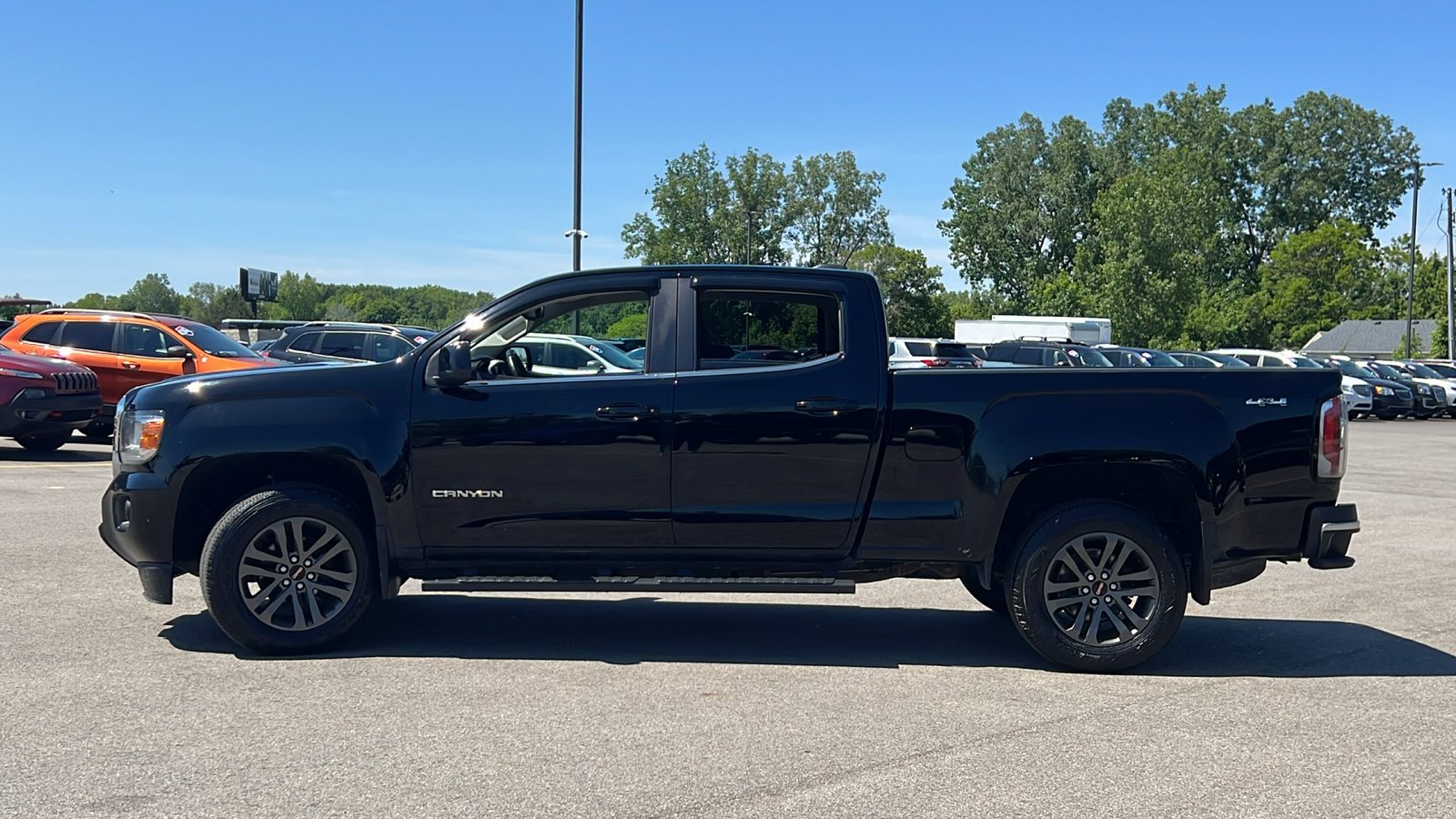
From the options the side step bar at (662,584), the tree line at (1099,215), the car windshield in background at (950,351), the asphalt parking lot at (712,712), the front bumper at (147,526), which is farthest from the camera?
the tree line at (1099,215)

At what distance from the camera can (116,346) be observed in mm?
18188

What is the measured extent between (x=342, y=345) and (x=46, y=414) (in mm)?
6424

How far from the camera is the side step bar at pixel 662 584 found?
19.9ft

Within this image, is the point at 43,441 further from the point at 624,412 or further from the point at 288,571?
the point at 624,412

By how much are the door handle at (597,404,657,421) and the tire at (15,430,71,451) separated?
12.3 m

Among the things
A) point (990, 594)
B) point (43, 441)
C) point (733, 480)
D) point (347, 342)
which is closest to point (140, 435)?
point (733, 480)

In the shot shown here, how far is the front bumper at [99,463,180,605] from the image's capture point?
6.19 meters

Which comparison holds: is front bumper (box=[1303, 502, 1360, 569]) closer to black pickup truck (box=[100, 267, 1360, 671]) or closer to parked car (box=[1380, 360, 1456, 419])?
black pickup truck (box=[100, 267, 1360, 671])

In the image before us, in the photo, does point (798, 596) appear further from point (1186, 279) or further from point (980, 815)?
point (1186, 279)

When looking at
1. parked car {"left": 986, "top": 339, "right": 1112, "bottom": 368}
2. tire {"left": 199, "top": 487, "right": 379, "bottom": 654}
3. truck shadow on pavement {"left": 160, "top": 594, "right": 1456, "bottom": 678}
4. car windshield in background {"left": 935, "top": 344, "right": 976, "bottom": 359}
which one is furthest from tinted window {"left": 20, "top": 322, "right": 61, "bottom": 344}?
parked car {"left": 986, "top": 339, "right": 1112, "bottom": 368}

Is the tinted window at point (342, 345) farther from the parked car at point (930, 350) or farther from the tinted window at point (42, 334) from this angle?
the parked car at point (930, 350)

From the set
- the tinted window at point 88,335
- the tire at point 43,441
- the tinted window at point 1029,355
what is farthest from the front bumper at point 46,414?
the tinted window at point 1029,355

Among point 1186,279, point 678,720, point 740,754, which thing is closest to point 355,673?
point 678,720

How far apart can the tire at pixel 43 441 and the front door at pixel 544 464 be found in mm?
11799
